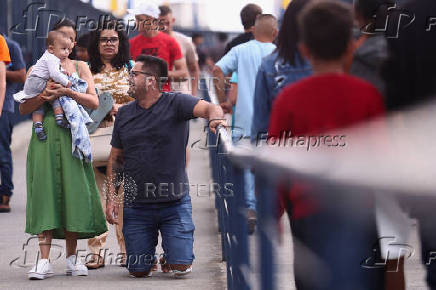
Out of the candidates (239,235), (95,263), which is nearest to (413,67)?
(239,235)

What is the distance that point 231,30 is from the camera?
53.1 m

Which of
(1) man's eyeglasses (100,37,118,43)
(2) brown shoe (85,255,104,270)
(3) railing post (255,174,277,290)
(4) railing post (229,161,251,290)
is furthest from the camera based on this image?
(1) man's eyeglasses (100,37,118,43)

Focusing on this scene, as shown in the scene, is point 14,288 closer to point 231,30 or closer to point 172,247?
point 172,247

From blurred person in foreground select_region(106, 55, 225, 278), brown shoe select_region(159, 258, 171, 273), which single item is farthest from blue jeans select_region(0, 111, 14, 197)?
blurred person in foreground select_region(106, 55, 225, 278)

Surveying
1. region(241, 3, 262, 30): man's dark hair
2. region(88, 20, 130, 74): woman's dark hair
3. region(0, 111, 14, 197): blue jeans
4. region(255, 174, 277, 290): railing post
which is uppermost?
region(241, 3, 262, 30): man's dark hair

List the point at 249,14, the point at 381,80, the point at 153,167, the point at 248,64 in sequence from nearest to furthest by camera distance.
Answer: the point at 381,80 < the point at 153,167 < the point at 248,64 < the point at 249,14

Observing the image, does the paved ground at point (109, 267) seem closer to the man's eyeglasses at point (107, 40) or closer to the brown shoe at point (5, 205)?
the brown shoe at point (5, 205)

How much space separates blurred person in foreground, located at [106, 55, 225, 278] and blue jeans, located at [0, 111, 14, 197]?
12.3 ft

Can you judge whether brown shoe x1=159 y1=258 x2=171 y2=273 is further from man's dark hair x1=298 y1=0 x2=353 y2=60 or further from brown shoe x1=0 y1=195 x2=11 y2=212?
man's dark hair x1=298 y1=0 x2=353 y2=60

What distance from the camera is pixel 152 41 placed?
1034 cm

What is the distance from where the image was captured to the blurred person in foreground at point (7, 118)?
10.8m

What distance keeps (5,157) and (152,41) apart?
1.95m

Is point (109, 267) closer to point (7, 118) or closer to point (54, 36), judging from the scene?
point (54, 36)

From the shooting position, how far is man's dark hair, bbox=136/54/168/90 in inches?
287
